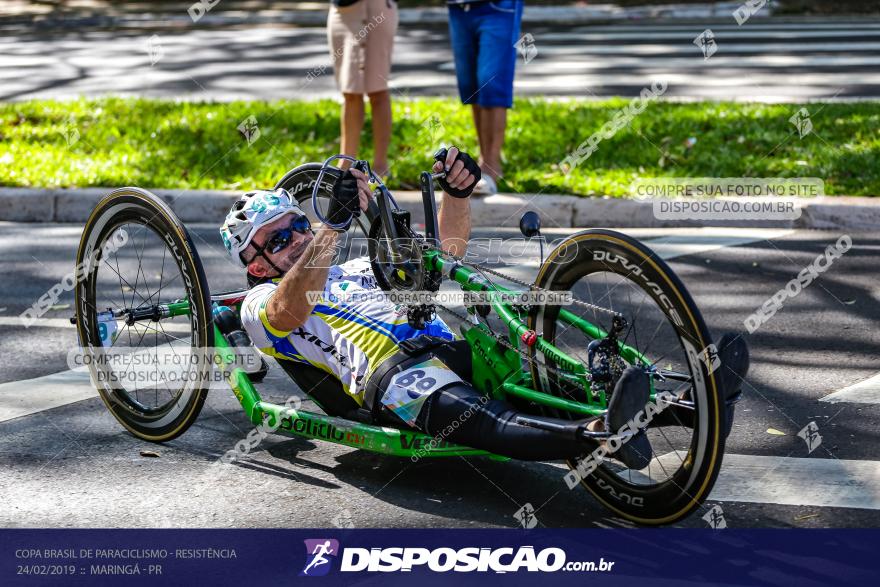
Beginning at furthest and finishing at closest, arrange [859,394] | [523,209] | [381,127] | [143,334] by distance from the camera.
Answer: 1. [381,127]
2. [523,209]
3. [143,334]
4. [859,394]

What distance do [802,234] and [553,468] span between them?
147 inches

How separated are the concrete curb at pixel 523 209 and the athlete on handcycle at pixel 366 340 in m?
3.01

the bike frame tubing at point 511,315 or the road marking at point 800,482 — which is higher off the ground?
the bike frame tubing at point 511,315

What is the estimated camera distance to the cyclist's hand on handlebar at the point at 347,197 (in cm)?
397

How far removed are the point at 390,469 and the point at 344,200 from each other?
41.3 inches

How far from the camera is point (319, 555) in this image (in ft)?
12.1

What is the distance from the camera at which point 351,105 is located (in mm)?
8555

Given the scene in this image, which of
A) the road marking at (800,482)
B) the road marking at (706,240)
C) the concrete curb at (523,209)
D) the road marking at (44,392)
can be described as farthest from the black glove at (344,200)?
the concrete curb at (523,209)

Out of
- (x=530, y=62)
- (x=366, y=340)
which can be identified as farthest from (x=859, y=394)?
(x=530, y=62)

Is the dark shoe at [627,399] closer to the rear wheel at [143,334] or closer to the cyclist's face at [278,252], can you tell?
the cyclist's face at [278,252]

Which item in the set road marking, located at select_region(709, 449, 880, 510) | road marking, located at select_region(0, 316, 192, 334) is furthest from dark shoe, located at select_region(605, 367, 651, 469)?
road marking, located at select_region(0, 316, 192, 334)

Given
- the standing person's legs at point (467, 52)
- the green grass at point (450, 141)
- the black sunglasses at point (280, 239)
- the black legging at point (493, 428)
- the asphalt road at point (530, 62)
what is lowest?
the black legging at point (493, 428)

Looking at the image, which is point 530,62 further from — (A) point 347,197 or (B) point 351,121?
(A) point 347,197

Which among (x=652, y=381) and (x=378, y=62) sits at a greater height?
(x=378, y=62)
